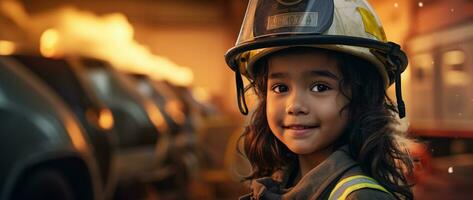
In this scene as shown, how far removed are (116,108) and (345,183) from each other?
19.3 feet

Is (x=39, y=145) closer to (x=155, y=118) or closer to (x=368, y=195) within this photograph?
(x=368, y=195)

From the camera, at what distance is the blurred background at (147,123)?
2.82 meters

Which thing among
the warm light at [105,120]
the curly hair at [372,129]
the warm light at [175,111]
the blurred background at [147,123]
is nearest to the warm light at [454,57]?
the blurred background at [147,123]

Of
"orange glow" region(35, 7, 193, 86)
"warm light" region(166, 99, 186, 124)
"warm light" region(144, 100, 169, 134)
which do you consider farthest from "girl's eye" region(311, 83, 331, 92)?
"orange glow" region(35, 7, 193, 86)

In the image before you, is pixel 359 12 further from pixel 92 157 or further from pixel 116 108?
pixel 116 108

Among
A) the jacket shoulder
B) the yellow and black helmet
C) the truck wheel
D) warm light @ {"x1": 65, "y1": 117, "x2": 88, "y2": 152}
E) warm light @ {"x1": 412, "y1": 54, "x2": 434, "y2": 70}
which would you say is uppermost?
the yellow and black helmet

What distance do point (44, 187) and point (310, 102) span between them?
345cm

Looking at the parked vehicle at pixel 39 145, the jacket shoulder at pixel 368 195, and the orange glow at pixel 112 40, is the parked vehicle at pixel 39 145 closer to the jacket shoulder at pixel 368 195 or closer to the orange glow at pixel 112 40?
the jacket shoulder at pixel 368 195

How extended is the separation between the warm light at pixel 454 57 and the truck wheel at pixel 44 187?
290 cm

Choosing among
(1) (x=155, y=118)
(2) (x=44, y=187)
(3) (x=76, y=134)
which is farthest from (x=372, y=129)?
(1) (x=155, y=118)

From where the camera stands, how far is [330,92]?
2.02 meters

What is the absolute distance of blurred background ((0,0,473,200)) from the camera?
2.82 metres

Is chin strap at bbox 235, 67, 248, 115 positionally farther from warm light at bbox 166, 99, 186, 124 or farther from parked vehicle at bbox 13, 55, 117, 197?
warm light at bbox 166, 99, 186, 124

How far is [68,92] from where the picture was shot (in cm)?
612
